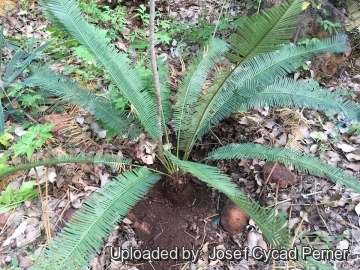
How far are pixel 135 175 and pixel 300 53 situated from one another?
4.46 ft

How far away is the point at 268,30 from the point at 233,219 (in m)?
1.27

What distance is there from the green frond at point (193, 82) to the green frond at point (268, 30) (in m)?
0.66

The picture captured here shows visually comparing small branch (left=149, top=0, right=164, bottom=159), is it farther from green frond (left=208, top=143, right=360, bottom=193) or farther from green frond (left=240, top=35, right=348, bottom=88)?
green frond (left=240, top=35, right=348, bottom=88)

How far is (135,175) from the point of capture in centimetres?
196

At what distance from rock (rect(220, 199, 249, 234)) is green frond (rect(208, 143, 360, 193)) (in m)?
0.39

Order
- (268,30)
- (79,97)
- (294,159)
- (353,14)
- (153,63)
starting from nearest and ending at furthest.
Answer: (268,30)
(153,63)
(294,159)
(79,97)
(353,14)

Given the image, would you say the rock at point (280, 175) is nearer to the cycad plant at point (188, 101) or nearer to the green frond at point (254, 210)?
the cycad plant at point (188, 101)

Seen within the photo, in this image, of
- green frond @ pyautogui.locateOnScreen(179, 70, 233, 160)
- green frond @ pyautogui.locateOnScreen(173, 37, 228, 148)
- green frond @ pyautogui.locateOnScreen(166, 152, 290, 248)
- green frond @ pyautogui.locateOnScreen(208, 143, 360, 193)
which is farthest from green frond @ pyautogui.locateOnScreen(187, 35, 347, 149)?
green frond @ pyautogui.locateOnScreen(166, 152, 290, 248)

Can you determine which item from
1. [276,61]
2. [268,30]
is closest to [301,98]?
[276,61]

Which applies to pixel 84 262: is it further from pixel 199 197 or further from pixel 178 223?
pixel 199 197

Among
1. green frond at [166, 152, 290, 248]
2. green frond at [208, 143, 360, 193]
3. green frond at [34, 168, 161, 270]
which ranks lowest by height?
green frond at [34, 168, 161, 270]

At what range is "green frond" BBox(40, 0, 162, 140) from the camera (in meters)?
2.07

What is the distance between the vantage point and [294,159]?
1953 millimetres

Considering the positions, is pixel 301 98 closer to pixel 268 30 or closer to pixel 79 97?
pixel 268 30
